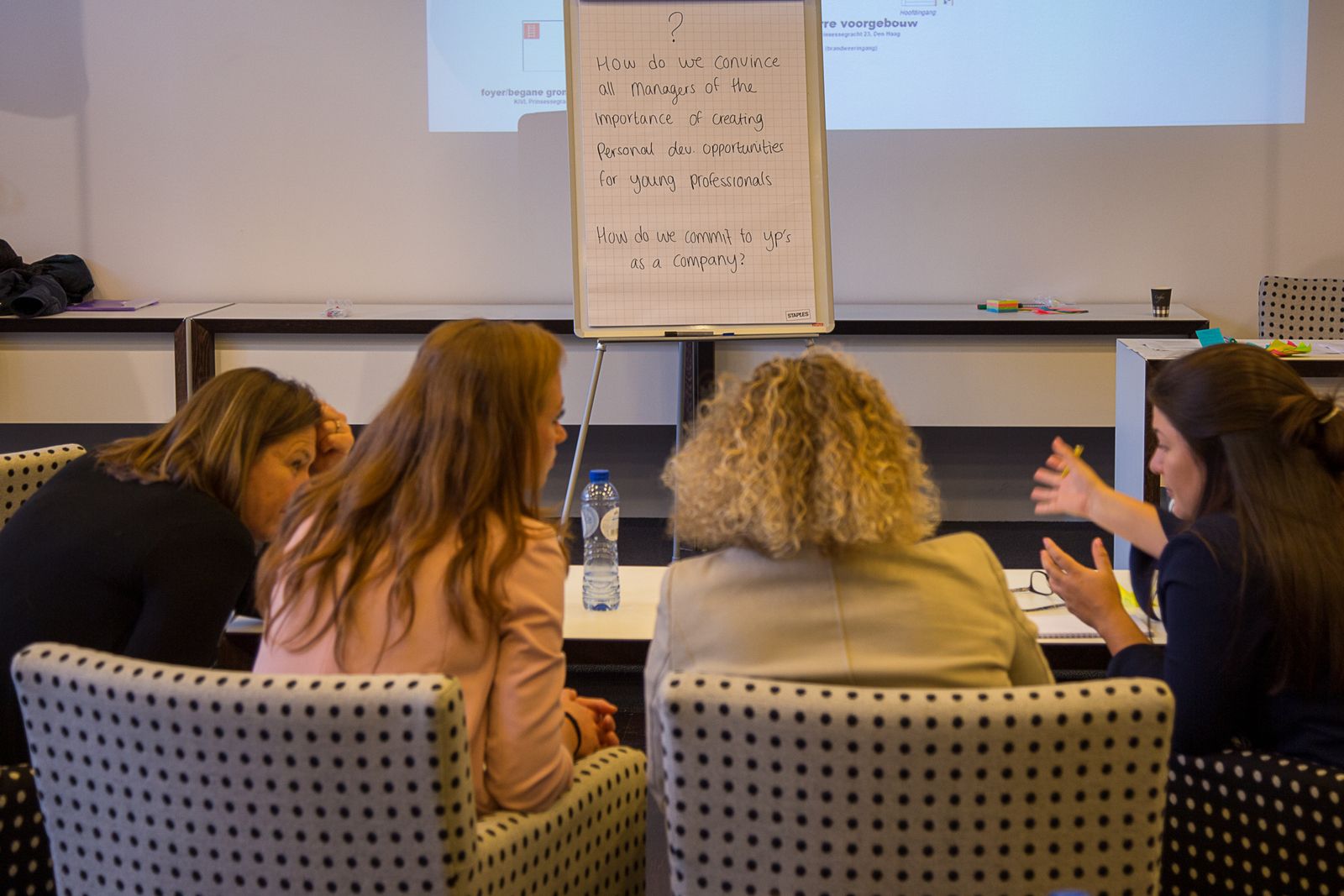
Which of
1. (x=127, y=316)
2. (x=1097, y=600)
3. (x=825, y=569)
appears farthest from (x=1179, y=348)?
(x=127, y=316)

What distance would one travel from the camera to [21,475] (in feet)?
6.98

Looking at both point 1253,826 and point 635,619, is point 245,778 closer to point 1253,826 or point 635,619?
point 635,619

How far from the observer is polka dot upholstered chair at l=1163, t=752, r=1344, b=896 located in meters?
1.39

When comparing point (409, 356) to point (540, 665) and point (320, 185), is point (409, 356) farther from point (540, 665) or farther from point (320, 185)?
point (540, 665)

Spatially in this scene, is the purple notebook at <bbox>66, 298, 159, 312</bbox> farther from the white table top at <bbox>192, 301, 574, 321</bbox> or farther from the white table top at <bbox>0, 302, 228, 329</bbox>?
the white table top at <bbox>192, 301, 574, 321</bbox>

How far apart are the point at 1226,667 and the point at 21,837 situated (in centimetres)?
143

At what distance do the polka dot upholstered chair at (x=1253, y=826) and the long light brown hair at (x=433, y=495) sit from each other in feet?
2.72

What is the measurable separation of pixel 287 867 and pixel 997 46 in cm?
390

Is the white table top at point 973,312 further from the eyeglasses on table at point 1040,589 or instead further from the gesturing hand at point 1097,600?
the gesturing hand at point 1097,600

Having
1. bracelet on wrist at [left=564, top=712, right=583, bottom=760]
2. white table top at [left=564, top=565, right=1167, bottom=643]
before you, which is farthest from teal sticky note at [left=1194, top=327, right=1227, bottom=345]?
bracelet on wrist at [left=564, top=712, right=583, bottom=760]

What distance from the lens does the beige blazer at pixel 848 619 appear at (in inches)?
49.9

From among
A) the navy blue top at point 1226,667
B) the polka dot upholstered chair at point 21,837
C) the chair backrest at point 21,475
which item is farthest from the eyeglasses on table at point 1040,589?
the chair backrest at point 21,475

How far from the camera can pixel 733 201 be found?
10.5 ft

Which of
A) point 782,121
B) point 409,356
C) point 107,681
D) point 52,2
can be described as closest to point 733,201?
point 782,121
